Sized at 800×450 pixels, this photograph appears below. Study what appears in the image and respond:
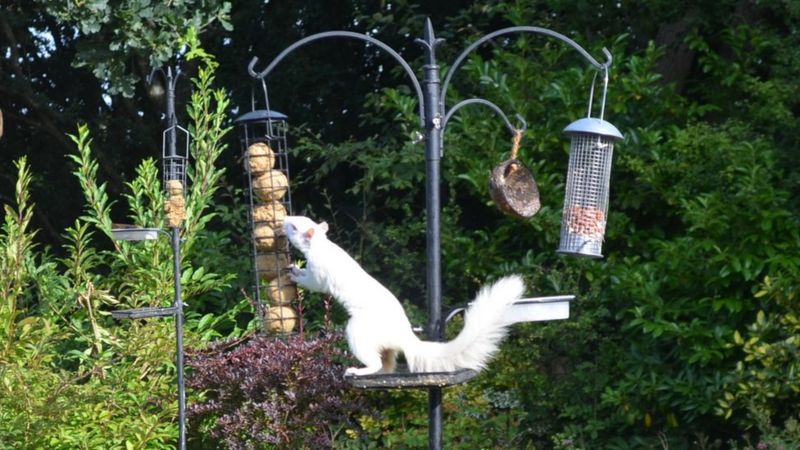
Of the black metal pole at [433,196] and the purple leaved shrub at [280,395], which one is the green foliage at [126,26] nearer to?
the purple leaved shrub at [280,395]

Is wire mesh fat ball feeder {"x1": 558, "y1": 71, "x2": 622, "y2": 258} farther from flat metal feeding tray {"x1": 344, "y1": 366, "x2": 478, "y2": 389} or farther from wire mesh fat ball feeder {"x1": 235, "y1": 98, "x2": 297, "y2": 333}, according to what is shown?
wire mesh fat ball feeder {"x1": 235, "y1": 98, "x2": 297, "y2": 333}

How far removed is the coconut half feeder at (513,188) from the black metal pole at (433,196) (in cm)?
39

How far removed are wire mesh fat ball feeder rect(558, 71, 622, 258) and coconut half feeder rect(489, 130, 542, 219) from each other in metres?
0.16

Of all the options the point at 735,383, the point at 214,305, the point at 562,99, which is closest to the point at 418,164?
the point at 562,99

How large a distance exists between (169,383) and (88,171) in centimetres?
114

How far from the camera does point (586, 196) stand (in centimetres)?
442

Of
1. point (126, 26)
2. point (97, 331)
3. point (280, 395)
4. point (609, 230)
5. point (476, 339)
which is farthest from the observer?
point (609, 230)

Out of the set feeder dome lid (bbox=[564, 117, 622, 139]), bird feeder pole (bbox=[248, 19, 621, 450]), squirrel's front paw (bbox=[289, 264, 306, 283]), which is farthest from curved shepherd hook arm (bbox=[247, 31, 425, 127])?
squirrel's front paw (bbox=[289, 264, 306, 283])

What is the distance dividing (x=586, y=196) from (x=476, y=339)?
2.84 ft

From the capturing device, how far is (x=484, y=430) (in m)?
5.91

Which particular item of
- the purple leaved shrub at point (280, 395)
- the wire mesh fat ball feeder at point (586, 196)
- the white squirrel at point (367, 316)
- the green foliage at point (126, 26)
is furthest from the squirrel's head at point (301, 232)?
the green foliage at point (126, 26)

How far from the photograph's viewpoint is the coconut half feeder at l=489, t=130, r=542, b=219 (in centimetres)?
413

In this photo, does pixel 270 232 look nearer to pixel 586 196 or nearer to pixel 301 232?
pixel 301 232

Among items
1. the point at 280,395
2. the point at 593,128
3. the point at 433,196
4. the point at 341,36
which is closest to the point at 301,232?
the point at 433,196
